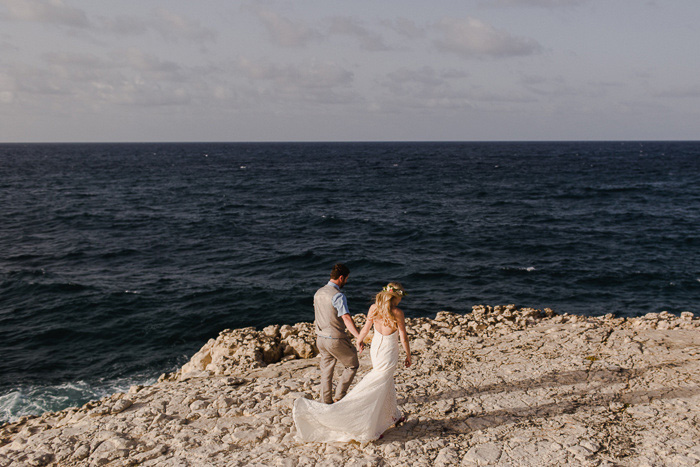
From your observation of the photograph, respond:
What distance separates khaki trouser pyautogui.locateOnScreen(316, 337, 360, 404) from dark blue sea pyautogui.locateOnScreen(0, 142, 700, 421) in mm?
10176

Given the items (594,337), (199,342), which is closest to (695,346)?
(594,337)

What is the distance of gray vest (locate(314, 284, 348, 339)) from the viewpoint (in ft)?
23.2

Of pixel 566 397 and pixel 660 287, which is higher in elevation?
pixel 566 397

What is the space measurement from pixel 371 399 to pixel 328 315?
136cm

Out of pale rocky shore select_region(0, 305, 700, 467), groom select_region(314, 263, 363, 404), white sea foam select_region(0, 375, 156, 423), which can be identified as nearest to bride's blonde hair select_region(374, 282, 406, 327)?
groom select_region(314, 263, 363, 404)

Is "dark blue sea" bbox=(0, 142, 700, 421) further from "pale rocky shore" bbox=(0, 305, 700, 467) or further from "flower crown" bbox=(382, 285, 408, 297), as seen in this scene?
"flower crown" bbox=(382, 285, 408, 297)

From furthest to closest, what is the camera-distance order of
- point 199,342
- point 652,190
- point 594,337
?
point 652,190 → point 199,342 → point 594,337

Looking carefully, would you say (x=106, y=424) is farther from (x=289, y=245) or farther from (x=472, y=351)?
(x=289, y=245)

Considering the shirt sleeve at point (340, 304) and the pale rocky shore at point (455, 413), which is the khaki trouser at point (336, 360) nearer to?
the shirt sleeve at point (340, 304)

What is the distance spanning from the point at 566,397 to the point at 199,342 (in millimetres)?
14093

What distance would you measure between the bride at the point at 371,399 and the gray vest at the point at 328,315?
41 cm

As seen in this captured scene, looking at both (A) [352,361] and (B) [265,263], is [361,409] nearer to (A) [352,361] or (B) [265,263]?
(A) [352,361]

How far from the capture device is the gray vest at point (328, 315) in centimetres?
707

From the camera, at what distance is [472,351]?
10.9 m
